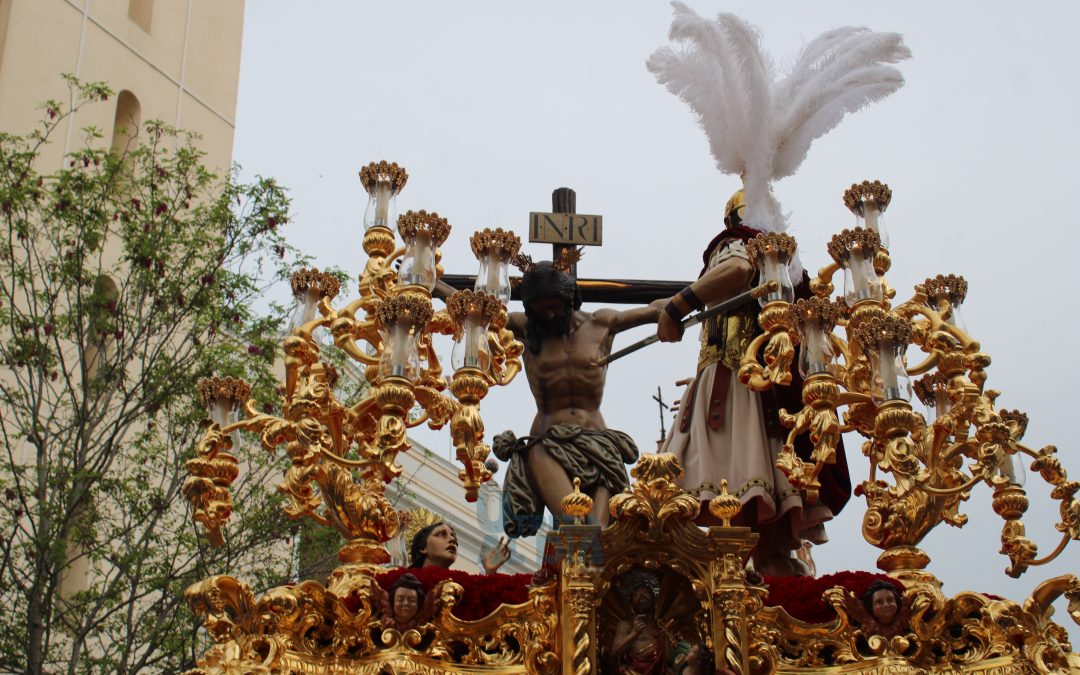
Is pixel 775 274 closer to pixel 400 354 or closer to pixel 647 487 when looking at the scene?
pixel 647 487

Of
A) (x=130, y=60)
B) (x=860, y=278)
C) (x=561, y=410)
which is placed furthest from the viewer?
(x=130, y=60)

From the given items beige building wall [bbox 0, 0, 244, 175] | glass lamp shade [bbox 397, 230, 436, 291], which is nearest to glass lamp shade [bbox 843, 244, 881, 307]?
glass lamp shade [bbox 397, 230, 436, 291]

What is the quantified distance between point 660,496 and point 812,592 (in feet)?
3.15

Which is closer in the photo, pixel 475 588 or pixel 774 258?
pixel 475 588

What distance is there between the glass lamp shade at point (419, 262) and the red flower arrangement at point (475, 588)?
1.67 meters

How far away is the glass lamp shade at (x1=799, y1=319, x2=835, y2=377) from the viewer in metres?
7.04

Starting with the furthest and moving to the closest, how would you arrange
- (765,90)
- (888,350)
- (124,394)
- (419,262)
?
(124,394), (765,90), (419,262), (888,350)

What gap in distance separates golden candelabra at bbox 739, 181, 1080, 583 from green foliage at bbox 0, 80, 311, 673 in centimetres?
600

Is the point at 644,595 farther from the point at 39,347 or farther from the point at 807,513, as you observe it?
A: the point at 39,347

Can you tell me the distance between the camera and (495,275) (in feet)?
24.9

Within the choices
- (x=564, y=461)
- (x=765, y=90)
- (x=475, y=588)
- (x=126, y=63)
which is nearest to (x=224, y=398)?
(x=475, y=588)

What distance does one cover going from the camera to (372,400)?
23.3ft

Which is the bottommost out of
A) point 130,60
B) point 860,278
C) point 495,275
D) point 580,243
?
point 860,278

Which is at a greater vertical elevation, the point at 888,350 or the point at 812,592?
the point at 888,350
